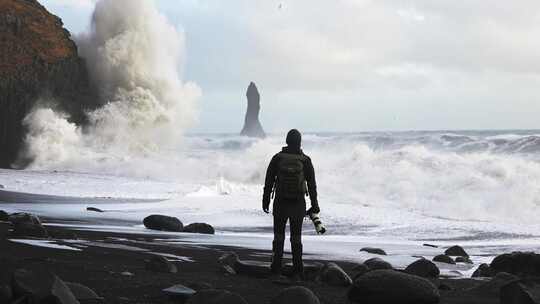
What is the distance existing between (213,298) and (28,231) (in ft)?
18.3

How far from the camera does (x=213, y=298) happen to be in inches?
220

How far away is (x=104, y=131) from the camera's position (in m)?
42.0

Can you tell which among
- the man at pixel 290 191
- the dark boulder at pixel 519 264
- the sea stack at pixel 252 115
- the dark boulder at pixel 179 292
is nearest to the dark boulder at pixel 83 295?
the dark boulder at pixel 179 292

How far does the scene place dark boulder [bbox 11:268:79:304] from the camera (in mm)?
4984

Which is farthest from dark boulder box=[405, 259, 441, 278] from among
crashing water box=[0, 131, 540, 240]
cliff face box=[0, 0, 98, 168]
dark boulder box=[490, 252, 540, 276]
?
cliff face box=[0, 0, 98, 168]

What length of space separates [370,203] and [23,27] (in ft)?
72.4

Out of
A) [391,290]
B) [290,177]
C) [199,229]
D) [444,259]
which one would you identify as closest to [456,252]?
[444,259]

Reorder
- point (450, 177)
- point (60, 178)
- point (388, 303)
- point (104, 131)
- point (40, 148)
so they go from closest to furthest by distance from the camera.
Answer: point (388, 303) < point (450, 177) < point (60, 178) < point (40, 148) < point (104, 131)

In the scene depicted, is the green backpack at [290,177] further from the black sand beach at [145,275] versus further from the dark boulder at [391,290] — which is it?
the dark boulder at [391,290]

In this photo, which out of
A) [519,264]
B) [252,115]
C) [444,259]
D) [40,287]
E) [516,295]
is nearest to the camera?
[40,287]

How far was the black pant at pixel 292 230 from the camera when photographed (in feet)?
26.4

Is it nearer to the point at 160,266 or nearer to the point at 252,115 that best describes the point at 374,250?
the point at 160,266

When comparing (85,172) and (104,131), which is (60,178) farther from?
(104,131)

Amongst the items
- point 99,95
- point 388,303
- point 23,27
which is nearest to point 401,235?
point 388,303
